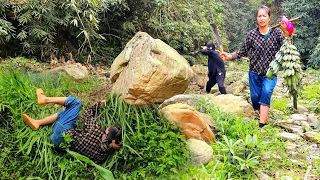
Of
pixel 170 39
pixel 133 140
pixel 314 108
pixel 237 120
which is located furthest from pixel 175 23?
pixel 133 140

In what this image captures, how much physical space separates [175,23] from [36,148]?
569cm

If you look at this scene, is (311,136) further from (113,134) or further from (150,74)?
(113,134)

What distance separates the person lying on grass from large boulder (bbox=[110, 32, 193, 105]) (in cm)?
45

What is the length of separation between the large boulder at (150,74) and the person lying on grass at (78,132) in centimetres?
45

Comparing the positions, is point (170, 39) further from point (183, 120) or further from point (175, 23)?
point (183, 120)

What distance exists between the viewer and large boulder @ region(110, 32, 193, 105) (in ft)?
11.6

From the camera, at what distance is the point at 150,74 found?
11.5 feet

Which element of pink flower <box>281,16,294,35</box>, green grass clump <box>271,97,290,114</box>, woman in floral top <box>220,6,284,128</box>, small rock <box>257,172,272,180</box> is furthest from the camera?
green grass clump <box>271,97,290,114</box>

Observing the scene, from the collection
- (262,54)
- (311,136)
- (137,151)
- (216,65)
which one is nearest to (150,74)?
(137,151)

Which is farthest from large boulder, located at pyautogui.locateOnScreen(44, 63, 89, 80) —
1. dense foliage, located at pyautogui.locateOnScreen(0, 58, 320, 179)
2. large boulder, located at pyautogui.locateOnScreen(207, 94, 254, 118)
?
large boulder, located at pyautogui.locateOnScreen(207, 94, 254, 118)

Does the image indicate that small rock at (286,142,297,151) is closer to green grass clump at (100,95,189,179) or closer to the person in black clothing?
green grass clump at (100,95,189,179)

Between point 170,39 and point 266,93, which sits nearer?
point 266,93

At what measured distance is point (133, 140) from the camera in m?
3.53

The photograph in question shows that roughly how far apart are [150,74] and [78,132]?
99 cm
